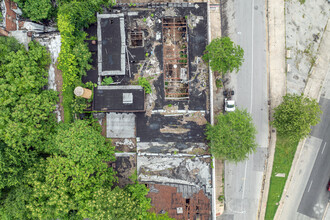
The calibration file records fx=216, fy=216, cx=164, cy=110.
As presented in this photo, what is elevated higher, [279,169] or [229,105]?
[229,105]

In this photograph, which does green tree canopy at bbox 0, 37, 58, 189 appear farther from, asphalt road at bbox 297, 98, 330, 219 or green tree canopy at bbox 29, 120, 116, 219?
asphalt road at bbox 297, 98, 330, 219

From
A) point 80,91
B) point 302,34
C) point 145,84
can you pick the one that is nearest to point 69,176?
point 80,91

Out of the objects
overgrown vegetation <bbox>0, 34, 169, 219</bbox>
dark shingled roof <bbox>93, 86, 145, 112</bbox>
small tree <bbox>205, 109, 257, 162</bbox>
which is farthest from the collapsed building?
overgrown vegetation <bbox>0, 34, 169, 219</bbox>

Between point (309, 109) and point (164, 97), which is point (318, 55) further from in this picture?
point (164, 97)

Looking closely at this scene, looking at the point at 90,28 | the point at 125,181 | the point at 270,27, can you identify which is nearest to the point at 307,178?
the point at 270,27

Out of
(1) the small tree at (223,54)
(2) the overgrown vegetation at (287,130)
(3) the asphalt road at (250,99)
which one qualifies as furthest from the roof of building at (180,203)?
(1) the small tree at (223,54)

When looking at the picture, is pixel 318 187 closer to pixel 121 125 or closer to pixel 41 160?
pixel 121 125
